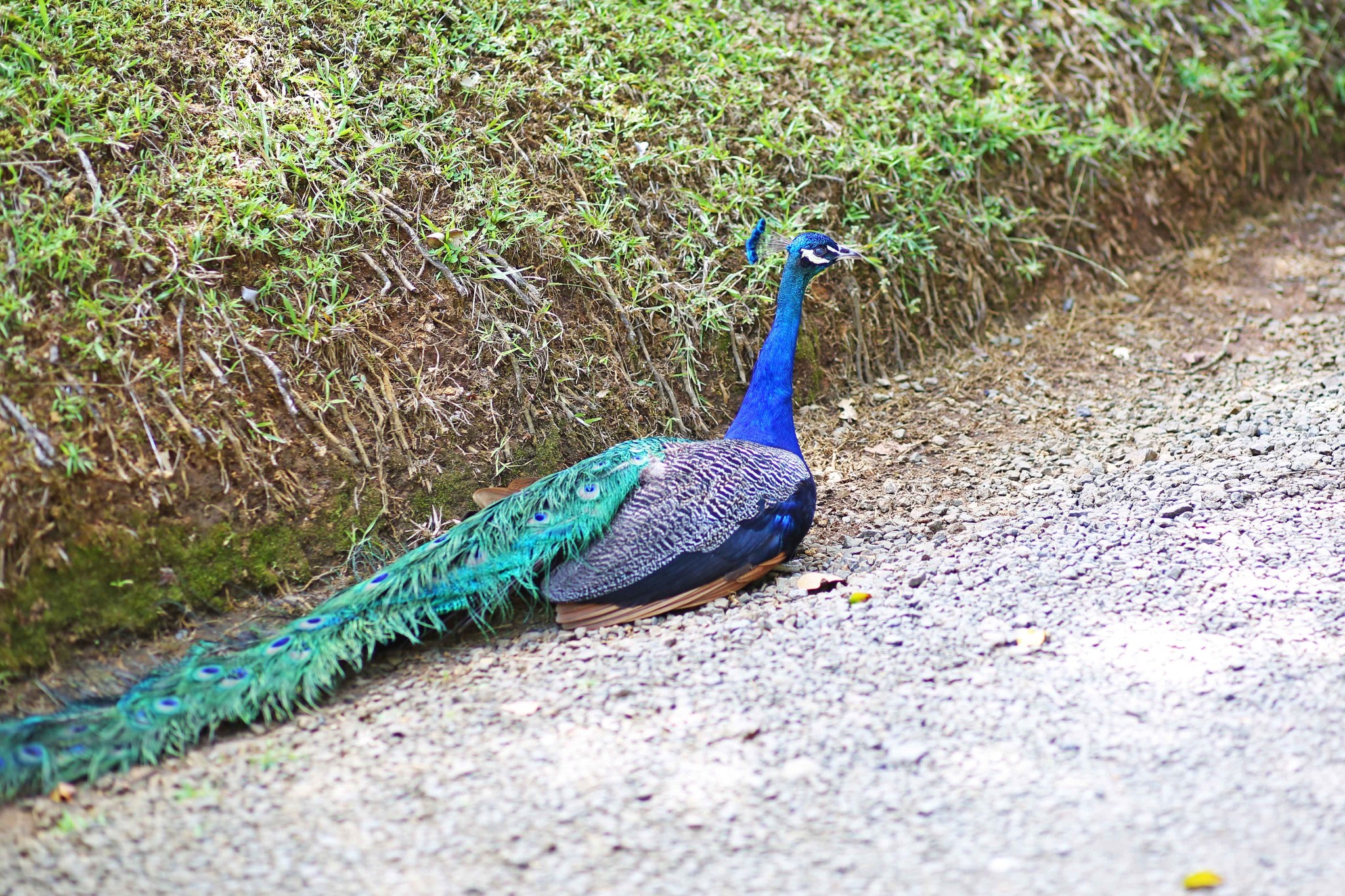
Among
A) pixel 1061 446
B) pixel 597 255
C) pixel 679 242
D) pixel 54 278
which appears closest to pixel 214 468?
pixel 54 278

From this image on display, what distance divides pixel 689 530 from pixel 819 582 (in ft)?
1.58

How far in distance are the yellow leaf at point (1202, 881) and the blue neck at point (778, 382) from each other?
7.02 ft

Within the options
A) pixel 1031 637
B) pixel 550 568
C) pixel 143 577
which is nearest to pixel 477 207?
pixel 550 568

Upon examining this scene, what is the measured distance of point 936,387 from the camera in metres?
5.30

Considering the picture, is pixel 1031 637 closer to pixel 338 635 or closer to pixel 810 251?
pixel 810 251

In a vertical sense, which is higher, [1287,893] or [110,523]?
[110,523]

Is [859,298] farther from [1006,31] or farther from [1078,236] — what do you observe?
[1006,31]

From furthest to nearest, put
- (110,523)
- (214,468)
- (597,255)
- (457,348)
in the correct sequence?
(597,255), (457,348), (214,468), (110,523)

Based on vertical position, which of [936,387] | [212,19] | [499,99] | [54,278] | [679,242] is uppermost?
[212,19]

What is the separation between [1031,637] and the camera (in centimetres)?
335

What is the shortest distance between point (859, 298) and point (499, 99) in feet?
5.93

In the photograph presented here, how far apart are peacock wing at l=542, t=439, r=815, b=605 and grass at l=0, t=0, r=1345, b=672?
0.71 meters

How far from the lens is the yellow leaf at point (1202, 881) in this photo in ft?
7.64

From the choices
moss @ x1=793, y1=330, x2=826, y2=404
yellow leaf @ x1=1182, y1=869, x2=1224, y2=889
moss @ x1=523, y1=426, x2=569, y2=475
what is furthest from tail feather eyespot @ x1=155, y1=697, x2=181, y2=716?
moss @ x1=793, y1=330, x2=826, y2=404
